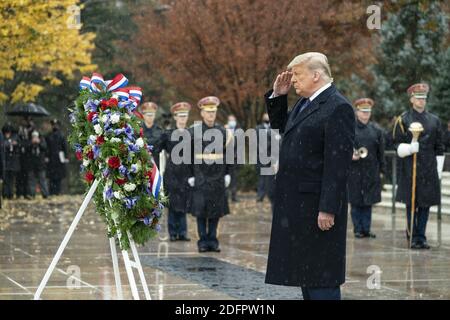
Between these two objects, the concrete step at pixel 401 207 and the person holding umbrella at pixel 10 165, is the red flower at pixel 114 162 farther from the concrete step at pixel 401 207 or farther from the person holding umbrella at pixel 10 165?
the person holding umbrella at pixel 10 165

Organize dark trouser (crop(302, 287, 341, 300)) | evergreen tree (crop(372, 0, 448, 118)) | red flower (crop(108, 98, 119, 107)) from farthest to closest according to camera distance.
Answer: evergreen tree (crop(372, 0, 448, 118)) < red flower (crop(108, 98, 119, 107)) < dark trouser (crop(302, 287, 341, 300))

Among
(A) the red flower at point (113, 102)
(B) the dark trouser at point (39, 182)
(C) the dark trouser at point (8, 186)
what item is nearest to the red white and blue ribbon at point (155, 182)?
(A) the red flower at point (113, 102)

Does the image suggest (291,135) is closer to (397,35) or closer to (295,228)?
(295,228)

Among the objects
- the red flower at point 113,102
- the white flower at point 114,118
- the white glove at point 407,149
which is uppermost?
the red flower at point 113,102

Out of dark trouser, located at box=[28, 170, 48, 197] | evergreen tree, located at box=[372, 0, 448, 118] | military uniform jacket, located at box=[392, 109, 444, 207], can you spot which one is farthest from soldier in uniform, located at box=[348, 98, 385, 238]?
dark trouser, located at box=[28, 170, 48, 197]

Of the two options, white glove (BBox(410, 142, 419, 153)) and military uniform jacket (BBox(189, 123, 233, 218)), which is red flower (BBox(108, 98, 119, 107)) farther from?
white glove (BBox(410, 142, 419, 153))

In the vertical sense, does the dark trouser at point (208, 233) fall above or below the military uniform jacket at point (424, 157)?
below

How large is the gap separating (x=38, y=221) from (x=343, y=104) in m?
14.0

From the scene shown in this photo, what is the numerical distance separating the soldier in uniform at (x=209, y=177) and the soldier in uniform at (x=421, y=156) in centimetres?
244

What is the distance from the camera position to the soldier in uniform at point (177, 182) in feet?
55.6

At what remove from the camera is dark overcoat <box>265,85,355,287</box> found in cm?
793

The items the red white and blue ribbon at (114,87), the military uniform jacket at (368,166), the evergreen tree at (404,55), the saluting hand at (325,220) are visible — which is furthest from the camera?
the evergreen tree at (404,55)
